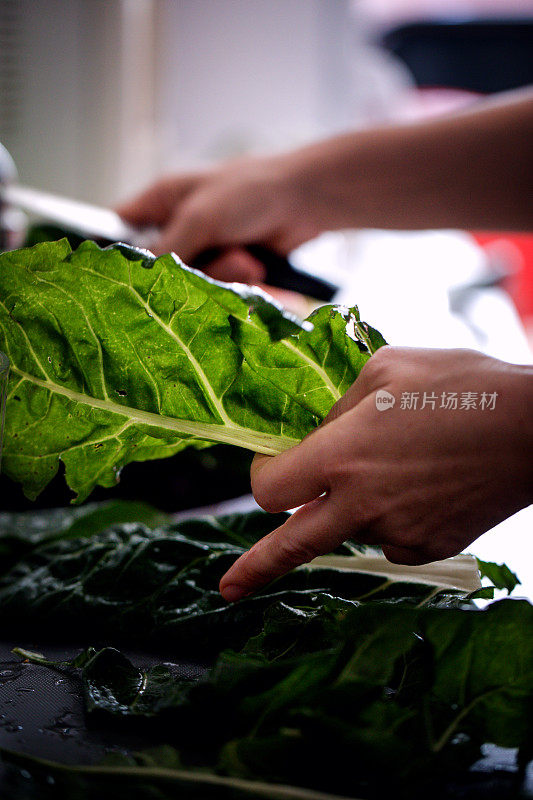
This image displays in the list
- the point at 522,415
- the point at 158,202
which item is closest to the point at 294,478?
the point at 522,415

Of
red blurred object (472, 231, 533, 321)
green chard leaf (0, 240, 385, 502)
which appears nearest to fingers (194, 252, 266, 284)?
green chard leaf (0, 240, 385, 502)

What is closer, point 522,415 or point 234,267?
point 522,415

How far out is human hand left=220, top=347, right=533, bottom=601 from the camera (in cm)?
52

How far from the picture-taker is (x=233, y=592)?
62 cm

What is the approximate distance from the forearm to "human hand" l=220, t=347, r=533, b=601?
0.78 m

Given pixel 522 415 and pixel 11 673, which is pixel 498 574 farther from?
pixel 11 673

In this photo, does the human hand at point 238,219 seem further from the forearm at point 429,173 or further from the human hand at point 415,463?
the human hand at point 415,463

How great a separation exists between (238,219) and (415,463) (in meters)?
0.90

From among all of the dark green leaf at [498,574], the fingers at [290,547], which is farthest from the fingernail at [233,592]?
the dark green leaf at [498,574]

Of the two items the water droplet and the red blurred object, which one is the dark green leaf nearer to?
the water droplet

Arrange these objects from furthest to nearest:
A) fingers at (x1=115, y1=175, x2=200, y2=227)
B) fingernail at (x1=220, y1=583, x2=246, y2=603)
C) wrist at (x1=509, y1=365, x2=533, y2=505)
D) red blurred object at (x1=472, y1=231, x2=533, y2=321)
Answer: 1. red blurred object at (x1=472, y1=231, x2=533, y2=321)
2. fingers at (x1=115, y1=175, x2=200, y2=227)
3. fingernail at (x1=220, y1=583, x2=246, y2=603)
4. wrist at (x1=509, y1=365, x2=533, y2=505)

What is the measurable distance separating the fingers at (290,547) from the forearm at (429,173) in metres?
0.85

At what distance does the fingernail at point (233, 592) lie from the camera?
62 cm

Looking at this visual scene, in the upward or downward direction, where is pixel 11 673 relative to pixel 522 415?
downward
